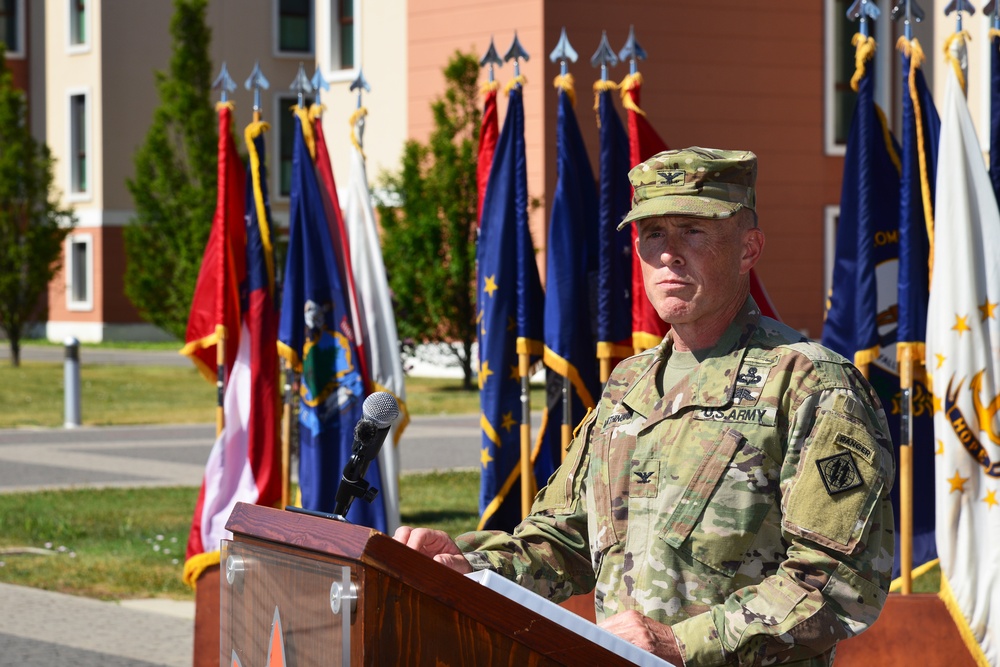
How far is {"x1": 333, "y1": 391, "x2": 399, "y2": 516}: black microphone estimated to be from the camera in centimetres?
274

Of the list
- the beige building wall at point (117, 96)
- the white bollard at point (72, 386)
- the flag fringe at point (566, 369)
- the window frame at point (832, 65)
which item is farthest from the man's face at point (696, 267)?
the beige building wall at point (117, 96)

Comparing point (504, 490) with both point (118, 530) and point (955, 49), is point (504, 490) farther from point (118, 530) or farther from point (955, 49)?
point (118, 530)

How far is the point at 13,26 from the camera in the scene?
47.4m

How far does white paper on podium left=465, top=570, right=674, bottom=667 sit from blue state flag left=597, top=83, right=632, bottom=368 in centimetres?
537

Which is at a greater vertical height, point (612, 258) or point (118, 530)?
point (612, 258)

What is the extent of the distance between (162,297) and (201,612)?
26.8m

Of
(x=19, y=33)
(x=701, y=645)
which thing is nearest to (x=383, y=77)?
(x=19, y=33)

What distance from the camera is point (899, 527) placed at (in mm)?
7566

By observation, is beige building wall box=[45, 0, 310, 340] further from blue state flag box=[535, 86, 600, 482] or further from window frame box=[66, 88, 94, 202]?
blue state flag box=[535, 86, 600, 482]

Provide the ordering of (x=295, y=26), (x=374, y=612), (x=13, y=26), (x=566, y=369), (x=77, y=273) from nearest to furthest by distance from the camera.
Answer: (x=374, y=612) < (x=566, y=369) < (x=295, y=26) < (x=77, y=273) < (x=13, y=26)

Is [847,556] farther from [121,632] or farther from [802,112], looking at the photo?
[802,112]

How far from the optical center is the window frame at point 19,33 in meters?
47.1

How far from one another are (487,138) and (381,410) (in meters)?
6.40

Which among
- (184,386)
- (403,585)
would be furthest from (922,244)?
(184,386)
